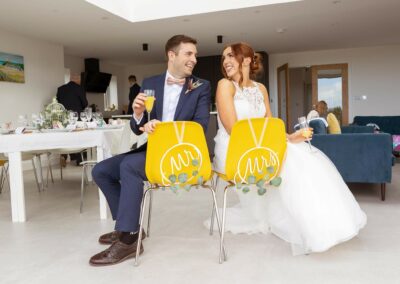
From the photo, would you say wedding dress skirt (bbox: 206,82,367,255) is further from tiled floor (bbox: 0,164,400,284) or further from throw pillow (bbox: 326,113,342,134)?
throw pillow (bbox: 326,113,342,134)

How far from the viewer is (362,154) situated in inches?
139

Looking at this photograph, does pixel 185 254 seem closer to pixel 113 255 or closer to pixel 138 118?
pixel 113 255

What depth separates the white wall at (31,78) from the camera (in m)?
6.64

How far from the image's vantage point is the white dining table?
120 inches

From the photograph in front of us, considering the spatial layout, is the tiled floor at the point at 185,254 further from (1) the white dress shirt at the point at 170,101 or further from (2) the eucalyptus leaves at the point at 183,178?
(1) the white dress shirt at the point at 170,101

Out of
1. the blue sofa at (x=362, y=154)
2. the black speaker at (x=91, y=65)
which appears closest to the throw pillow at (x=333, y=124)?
the blue sofa at (x=362, y=154)

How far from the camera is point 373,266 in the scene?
200cm

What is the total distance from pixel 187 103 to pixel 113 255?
0.95 meters

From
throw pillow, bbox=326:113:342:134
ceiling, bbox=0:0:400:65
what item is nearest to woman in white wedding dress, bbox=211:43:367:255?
throw pillow, bbox=326:113:342:134

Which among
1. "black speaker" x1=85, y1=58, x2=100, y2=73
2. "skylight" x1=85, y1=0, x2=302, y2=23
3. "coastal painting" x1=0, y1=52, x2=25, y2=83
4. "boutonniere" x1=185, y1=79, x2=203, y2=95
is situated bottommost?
"boutonniere" x1=185, y1=79, x2=203, y2=95

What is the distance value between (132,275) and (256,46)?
7.57 m

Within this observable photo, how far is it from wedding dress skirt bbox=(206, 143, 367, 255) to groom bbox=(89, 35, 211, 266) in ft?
1.96

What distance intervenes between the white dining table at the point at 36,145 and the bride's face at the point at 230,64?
1174mm

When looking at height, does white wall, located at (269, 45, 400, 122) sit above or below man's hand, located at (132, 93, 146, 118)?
above
